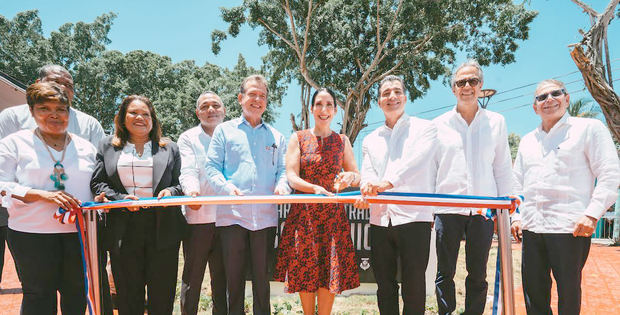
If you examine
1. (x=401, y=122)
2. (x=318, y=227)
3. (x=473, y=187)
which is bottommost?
(x=318, y=227)

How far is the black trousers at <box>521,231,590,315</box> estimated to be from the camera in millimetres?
2828

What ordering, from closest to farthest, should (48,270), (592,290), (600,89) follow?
(48,270) → (592,290) → (600,89)

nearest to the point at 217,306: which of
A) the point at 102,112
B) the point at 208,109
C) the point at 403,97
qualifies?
the point at 208,109

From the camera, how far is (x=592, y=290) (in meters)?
6.14

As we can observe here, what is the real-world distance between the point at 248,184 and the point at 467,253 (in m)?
1.84

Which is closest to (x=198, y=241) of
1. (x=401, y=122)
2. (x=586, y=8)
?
(x=401, y=122)

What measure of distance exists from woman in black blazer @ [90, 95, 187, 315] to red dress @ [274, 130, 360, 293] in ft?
2.89

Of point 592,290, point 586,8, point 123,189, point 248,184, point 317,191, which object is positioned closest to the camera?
point 317,191

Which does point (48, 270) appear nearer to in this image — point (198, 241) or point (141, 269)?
point (141, 269)

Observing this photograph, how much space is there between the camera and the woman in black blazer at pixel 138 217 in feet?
9.21

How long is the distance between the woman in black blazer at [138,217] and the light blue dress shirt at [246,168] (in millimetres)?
359

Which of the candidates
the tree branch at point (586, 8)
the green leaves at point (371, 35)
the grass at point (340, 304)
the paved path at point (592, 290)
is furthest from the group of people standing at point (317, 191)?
the green leaves at point (371, 35)

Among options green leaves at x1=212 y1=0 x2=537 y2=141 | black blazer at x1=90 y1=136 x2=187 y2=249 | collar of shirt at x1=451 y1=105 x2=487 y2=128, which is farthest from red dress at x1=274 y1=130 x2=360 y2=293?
green leaves at x1=212 y1=0 x2=537 y2=141

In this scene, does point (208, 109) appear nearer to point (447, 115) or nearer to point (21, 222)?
point (21, 222)
